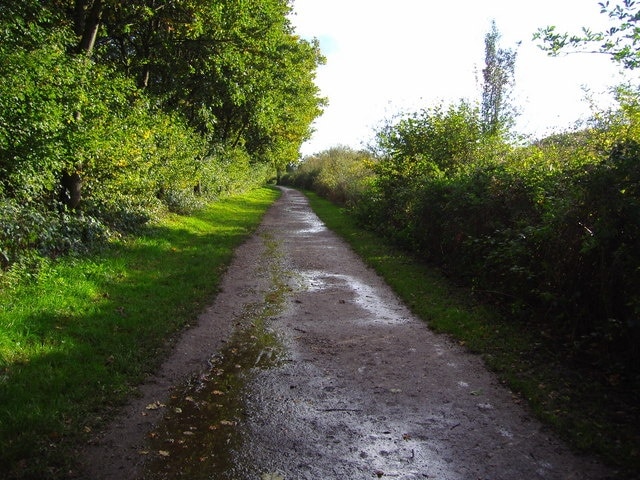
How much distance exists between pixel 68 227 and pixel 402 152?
36.3 ft

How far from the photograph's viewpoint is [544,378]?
517cm

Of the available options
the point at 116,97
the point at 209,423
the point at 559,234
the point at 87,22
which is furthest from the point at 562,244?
the point at 87,22

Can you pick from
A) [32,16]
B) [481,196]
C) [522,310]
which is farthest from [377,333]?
[32,16]

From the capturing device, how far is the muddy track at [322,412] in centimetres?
360

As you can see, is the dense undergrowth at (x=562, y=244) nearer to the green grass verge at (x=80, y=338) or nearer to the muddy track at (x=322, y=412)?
the muddy track at (x=322, y=412)

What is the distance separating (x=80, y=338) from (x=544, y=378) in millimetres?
5440

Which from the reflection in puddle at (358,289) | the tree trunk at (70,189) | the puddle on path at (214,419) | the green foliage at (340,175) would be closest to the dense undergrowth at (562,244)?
the reflection in puddle at (358,289)

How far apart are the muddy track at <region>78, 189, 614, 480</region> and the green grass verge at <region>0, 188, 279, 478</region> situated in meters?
0.30

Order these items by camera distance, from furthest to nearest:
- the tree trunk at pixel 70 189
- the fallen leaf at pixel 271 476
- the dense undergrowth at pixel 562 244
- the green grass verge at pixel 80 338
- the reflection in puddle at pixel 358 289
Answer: the tree trunk at pixel 70 189, the reflection in puddle at pixel 358 289, the dense undergrowth at pixel 562 244, the green grass verge at pixel 80 338, the fallen leaf at pixel 271 476

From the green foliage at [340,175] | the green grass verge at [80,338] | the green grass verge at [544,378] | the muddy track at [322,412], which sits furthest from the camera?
the green foliage at [340,175]

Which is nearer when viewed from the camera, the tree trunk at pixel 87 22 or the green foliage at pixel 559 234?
the green foliage at pixel 559 234

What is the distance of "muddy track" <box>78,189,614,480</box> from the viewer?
11.8 feet

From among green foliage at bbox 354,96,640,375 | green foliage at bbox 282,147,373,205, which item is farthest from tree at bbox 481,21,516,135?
green foliage at bbox 354,96,640,375

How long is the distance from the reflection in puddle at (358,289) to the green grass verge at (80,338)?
6.50 feet
